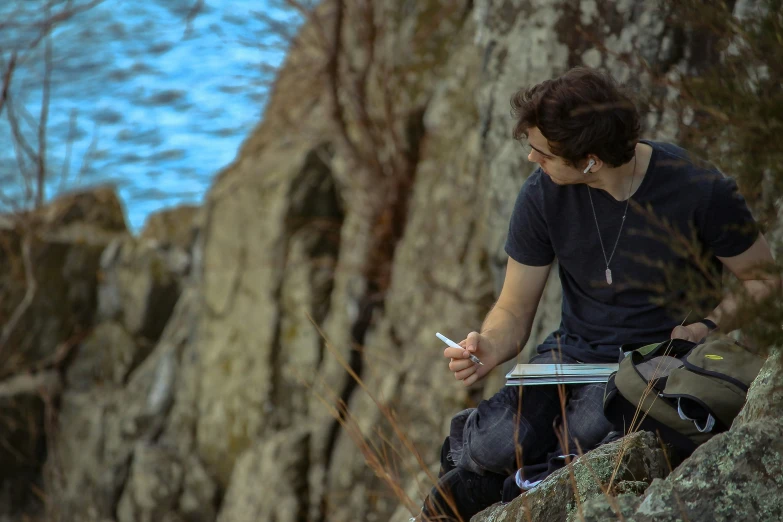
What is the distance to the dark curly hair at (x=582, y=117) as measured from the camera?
218cm

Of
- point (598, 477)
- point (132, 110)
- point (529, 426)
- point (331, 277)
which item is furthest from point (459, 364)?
point (132, 110)

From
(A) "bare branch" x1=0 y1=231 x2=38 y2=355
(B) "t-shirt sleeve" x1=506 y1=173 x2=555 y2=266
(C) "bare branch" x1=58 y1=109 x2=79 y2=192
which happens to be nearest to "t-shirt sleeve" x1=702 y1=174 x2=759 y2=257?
(B) "t-shirt sleeve" x1=506 y1=173 x2=555 y2=266

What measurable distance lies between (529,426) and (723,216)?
714 millimetres

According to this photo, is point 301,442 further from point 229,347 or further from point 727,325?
point 727,325

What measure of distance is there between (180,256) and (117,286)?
43.0 inches

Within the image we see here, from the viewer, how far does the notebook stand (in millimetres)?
2266

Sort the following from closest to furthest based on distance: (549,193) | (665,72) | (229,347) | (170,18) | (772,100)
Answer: (772,100), (549,193), (665,72), (229,347), (170,18)

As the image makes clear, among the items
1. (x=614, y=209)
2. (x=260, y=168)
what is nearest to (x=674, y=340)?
(x=614, y=209)

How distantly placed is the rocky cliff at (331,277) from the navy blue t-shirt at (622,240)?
1.63 m

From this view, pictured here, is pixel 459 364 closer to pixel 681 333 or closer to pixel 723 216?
pixel 681 333

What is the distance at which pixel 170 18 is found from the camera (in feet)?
37.4

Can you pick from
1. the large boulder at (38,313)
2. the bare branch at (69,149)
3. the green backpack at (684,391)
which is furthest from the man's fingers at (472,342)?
the large boulder at (38,313)

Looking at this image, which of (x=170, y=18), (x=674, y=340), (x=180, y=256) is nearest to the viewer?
(x=674, y=340)

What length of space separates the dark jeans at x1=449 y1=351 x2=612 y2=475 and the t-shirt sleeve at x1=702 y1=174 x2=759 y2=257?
0.46 meters
